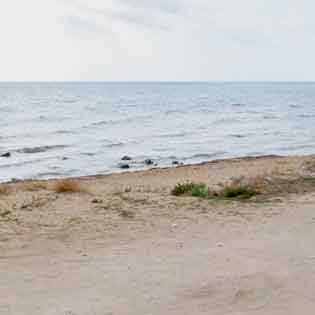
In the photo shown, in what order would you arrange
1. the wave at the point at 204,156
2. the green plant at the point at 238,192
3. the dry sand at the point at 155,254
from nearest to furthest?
the dry sand at the point at 155,254
the green plant at the point at 238,192
the wave at the point at 204,156

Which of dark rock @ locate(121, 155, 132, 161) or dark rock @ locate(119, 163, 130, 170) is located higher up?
dark rock @ locate(121, 155, 132, 161)

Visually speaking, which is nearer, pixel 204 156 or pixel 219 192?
pixel 219 192

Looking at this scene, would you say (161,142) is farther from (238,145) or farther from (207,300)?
(207,300)

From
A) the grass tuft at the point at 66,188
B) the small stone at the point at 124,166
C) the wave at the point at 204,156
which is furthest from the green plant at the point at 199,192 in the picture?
Result: the wave at the point at 204,156

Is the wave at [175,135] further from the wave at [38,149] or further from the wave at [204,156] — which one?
the wave at [38,149]

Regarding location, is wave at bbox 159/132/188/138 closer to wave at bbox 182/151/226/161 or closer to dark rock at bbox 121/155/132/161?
wave at bbox 182/151/226/161

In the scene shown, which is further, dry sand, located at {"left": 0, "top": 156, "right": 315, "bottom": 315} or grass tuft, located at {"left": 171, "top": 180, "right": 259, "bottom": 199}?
grass tuft, located at {"left": 171, "top": 180, "right": 259, "bottom": 199}

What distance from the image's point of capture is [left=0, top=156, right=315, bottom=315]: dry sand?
4.55m

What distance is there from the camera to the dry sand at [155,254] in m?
4.55

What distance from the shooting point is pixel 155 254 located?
594cm

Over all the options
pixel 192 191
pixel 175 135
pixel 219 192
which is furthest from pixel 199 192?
pixel 175 135

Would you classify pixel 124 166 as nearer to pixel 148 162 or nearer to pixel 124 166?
pixel 124 166

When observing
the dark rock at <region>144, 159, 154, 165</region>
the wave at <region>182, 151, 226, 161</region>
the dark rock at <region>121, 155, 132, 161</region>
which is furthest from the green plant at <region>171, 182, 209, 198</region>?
the wave at <region>182, 151, 226, 161</region>

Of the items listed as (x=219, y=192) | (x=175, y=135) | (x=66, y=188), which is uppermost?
(x=66, y=188)
